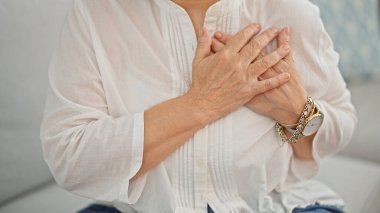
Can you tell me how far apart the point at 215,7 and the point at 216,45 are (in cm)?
7

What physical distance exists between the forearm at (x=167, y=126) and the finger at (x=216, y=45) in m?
0.12

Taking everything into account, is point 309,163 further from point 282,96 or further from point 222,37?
point 222,37

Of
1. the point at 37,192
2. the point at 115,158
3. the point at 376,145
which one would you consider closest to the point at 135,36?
the point at 115,158

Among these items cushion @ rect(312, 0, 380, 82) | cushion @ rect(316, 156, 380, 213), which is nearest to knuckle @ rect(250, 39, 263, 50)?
cushion @ rect(316, 156, 380, 213)

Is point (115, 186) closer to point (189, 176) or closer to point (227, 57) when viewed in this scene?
point (189, 176)

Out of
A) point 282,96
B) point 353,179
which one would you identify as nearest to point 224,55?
point 282,96

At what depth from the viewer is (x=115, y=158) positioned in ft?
3.13

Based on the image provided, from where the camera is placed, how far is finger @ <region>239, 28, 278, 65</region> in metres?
0.98

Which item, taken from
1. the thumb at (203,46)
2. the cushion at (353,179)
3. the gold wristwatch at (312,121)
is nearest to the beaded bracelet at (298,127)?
the gold wristwatch at (312,121)

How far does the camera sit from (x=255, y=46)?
978 millimetres

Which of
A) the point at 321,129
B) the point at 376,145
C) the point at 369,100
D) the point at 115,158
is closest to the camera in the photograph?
the point at 115,158

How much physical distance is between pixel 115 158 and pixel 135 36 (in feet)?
0.80

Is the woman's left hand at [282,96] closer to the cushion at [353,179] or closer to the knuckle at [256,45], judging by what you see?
the knuckle at [256,45]

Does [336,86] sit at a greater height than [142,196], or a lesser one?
greater
